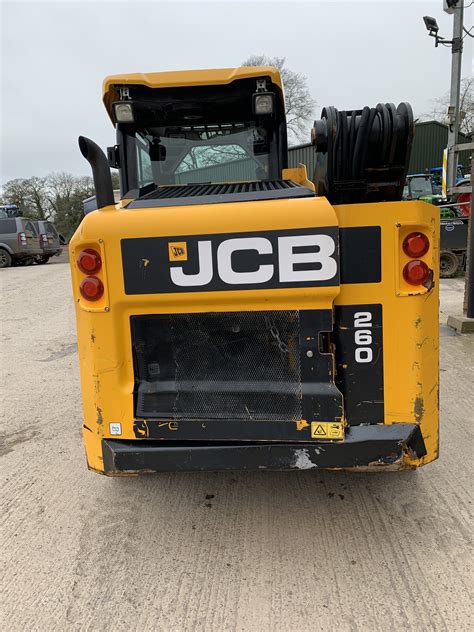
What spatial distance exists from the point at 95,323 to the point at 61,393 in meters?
2.95

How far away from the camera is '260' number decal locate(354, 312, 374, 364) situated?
228cm

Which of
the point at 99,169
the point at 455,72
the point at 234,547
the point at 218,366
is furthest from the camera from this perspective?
the point at 455,72

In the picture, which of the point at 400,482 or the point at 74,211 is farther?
the point at 74,211

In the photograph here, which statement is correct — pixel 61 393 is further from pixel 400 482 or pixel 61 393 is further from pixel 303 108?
pixel 303 108

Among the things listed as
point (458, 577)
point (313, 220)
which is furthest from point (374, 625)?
point (313, 220)

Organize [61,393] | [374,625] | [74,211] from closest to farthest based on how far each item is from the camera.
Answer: [374,625] < [61,393] < [74,211]

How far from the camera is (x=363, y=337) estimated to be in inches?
90.4

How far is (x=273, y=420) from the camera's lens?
7.57ft

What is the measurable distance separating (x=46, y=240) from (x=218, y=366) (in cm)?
1700

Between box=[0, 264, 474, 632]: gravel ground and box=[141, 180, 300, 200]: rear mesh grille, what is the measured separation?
1.82 meters

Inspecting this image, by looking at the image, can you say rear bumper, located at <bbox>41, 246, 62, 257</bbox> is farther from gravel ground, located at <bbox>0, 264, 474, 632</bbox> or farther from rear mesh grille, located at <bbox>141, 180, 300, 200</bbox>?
rear mesh grille, located at <bbox>141, 180, 300, 200</bbox>

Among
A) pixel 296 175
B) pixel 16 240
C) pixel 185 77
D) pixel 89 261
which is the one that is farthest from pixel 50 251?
pixel 89 261

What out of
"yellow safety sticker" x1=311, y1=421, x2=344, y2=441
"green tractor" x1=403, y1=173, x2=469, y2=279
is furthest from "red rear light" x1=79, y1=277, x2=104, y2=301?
"green tractor" x1=403, y1=173, x2=469, y2=279

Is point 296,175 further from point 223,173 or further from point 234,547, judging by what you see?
point 234,547
